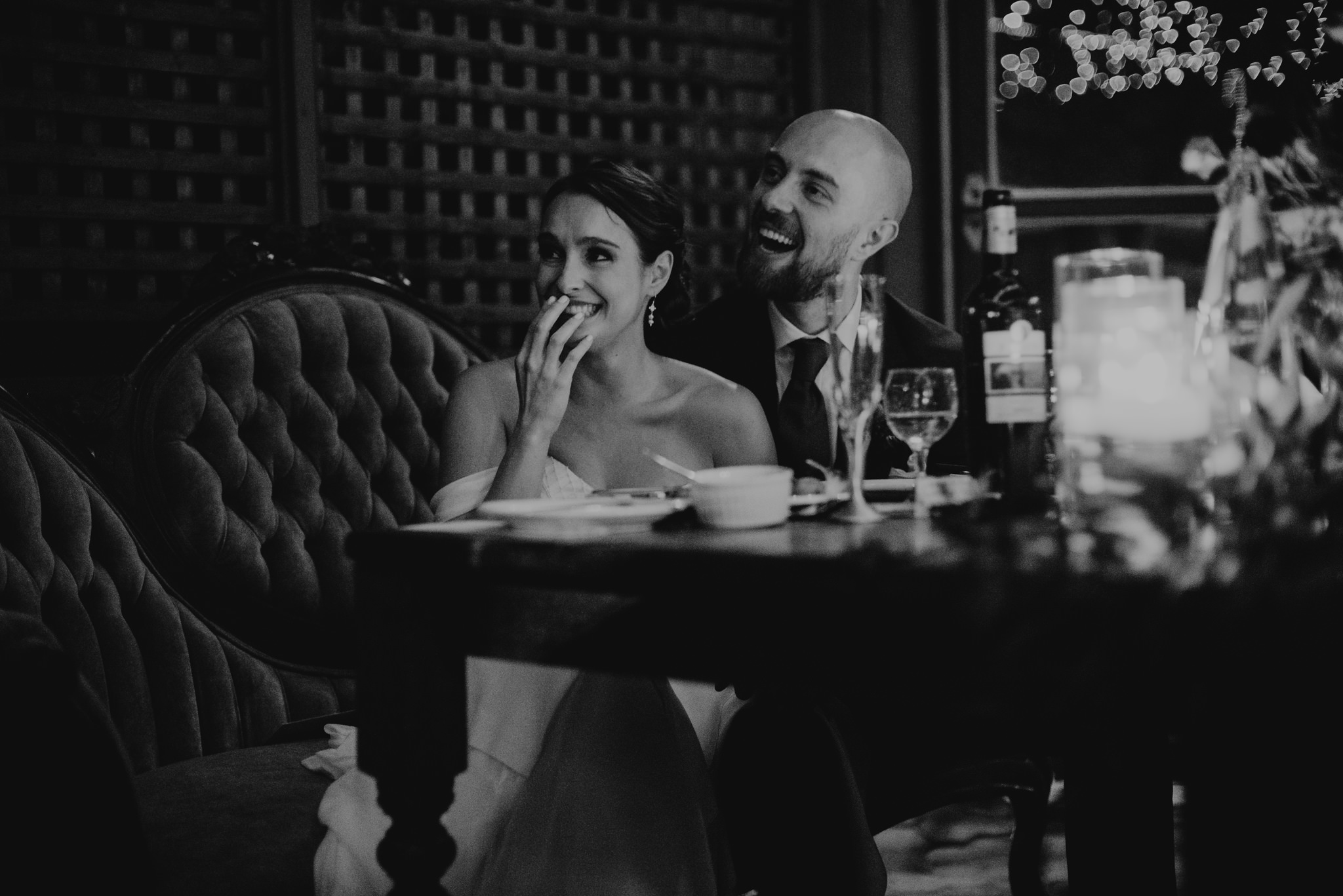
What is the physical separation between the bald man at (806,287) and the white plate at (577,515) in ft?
3.56

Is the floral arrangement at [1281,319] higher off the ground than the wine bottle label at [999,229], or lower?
lower

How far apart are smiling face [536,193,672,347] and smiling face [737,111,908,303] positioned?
1.74ft

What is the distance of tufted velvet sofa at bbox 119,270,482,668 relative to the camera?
7.06ft

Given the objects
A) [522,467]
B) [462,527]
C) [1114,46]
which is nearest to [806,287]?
[522,467]

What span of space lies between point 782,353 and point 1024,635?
1879 mm

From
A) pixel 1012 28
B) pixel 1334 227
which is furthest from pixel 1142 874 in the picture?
pixel 1012 28

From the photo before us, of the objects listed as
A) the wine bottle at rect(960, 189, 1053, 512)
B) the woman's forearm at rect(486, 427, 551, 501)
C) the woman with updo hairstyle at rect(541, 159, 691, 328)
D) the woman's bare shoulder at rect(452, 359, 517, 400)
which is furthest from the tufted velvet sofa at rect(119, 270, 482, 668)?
the wine bottle at rect(960, 189, 1053, 512)

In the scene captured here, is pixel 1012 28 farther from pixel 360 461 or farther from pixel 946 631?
pixel 946 631

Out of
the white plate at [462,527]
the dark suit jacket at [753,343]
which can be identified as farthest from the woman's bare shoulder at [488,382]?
the white plate at [462,527]

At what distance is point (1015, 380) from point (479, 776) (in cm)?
88

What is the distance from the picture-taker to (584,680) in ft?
5.66

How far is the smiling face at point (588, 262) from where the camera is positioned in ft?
7.59

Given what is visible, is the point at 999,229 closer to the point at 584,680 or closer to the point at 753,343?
the point at 584,680

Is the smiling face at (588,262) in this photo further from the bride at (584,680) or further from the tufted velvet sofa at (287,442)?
the tufted velvet sofa at (287,442)
